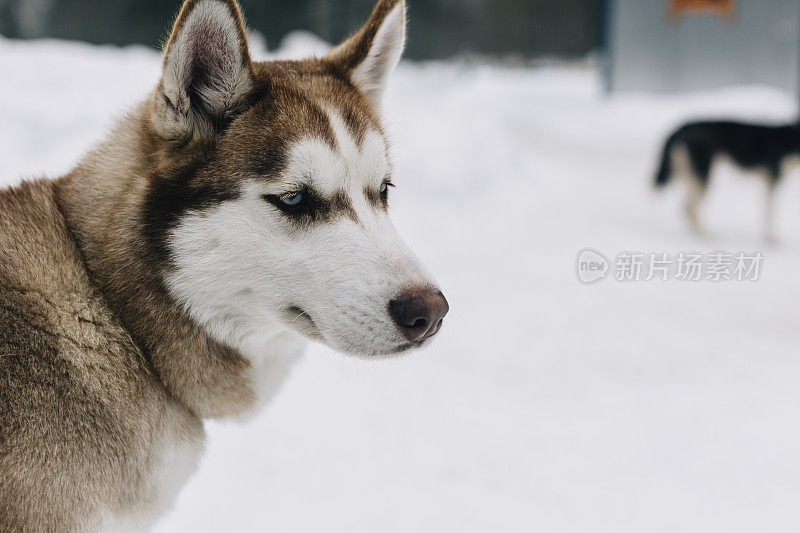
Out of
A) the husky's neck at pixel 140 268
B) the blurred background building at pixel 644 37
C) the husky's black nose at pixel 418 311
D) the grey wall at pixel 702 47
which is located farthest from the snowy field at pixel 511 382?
the grey wall at pixel 702 47

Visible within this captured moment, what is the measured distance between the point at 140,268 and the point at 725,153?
676 cm

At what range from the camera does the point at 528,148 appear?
848 cm

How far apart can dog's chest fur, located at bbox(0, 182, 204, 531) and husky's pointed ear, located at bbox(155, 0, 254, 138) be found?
415 millimetres

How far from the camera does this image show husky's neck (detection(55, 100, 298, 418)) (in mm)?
1541

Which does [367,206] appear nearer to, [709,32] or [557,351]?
[557,351]

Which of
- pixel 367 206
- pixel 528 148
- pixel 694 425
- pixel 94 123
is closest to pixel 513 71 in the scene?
pixel 528 148

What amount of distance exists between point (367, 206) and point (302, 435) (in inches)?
62.0

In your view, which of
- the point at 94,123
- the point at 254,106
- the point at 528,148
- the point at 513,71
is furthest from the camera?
the point at 513,71

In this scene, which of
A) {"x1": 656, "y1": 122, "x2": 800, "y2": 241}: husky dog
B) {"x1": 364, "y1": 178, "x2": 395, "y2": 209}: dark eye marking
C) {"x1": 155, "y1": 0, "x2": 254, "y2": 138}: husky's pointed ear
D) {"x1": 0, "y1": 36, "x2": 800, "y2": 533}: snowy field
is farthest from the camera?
{"x1": 656, "y1": 122, "x2": 800, "y2": 241}: husky dog

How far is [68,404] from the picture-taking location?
1.39 m

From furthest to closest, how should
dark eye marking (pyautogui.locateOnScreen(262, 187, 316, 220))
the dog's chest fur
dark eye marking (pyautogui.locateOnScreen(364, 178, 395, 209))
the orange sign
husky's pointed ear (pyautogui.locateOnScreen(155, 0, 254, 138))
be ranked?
the orange sign < dark eye marking (pyautogui.locateOnScreen(364, 178, 395, 209)) < dark eye marking (pyautogui.locateOnScreen(262, 187, 316, 220)) < husky's pointed ear (pyautogui.locateOnScreen(155, 0, 254, 138)) < the dog's chest fur

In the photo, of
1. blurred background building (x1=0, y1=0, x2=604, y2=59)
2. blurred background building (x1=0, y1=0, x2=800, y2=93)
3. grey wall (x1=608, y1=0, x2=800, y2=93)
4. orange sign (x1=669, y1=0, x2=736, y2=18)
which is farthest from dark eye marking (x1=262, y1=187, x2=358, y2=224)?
orange sign (x1=669, y1=0, x2=736, y2=18)

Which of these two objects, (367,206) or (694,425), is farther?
(694,425)

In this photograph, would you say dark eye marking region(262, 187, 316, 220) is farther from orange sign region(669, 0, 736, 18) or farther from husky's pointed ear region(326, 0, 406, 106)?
orange sign region(669, 0, 736, 18)
